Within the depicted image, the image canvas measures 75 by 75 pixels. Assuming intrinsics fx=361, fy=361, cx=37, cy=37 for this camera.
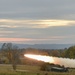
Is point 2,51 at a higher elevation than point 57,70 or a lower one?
higher

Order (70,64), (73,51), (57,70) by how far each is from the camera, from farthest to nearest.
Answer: (73,51) < (57,70) < (70,64)

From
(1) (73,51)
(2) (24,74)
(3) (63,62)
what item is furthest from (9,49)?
(3) (63,62)

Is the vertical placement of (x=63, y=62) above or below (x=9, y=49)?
below

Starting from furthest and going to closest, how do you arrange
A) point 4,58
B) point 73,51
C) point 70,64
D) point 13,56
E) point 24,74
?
1. point 4,58
2. point 13,56
3. point 73,51
4. point 24,74
5. point 70,64

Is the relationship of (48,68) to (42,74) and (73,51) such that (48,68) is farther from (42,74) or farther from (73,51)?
(73,51)

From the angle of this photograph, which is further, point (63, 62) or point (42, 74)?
point (42, 74)

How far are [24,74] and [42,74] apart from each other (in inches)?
195

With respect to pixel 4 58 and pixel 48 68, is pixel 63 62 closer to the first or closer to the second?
pixel 48 68

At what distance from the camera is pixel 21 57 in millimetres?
110312

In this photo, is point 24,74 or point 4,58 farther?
point 4,58

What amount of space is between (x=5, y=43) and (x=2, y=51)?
14.2 feet

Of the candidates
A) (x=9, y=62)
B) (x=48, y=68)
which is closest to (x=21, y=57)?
(x=9, y=62)

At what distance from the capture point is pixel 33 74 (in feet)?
193

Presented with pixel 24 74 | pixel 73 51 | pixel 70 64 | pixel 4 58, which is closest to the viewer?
pixel 70 64
